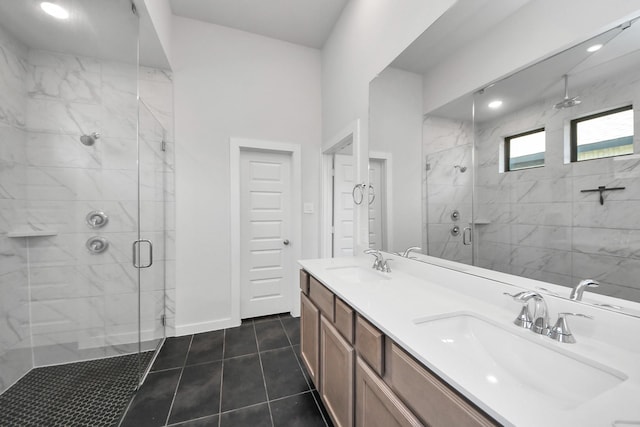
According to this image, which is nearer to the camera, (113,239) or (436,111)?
(436,111)

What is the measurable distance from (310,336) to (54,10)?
2824 millimetres

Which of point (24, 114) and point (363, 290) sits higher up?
point (24, 114)

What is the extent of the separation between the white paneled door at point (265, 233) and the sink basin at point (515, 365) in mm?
2240

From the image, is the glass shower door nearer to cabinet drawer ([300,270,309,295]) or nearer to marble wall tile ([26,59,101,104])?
marble wall tile ([26,59,101,104])

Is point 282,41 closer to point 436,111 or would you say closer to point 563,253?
point 436,111

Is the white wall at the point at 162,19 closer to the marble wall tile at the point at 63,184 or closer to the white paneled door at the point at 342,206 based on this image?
the marble wall tile at the point at 63,184

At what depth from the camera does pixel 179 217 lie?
251 cm

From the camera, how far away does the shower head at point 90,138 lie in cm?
183

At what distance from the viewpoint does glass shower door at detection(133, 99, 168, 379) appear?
1975 millimetres

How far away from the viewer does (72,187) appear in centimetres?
181

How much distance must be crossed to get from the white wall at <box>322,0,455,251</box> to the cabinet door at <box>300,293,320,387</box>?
0.74m

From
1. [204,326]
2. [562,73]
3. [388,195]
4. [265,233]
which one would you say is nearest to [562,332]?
[562,73]

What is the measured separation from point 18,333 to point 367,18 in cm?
345

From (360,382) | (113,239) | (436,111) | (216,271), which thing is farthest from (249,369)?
(436,111)
